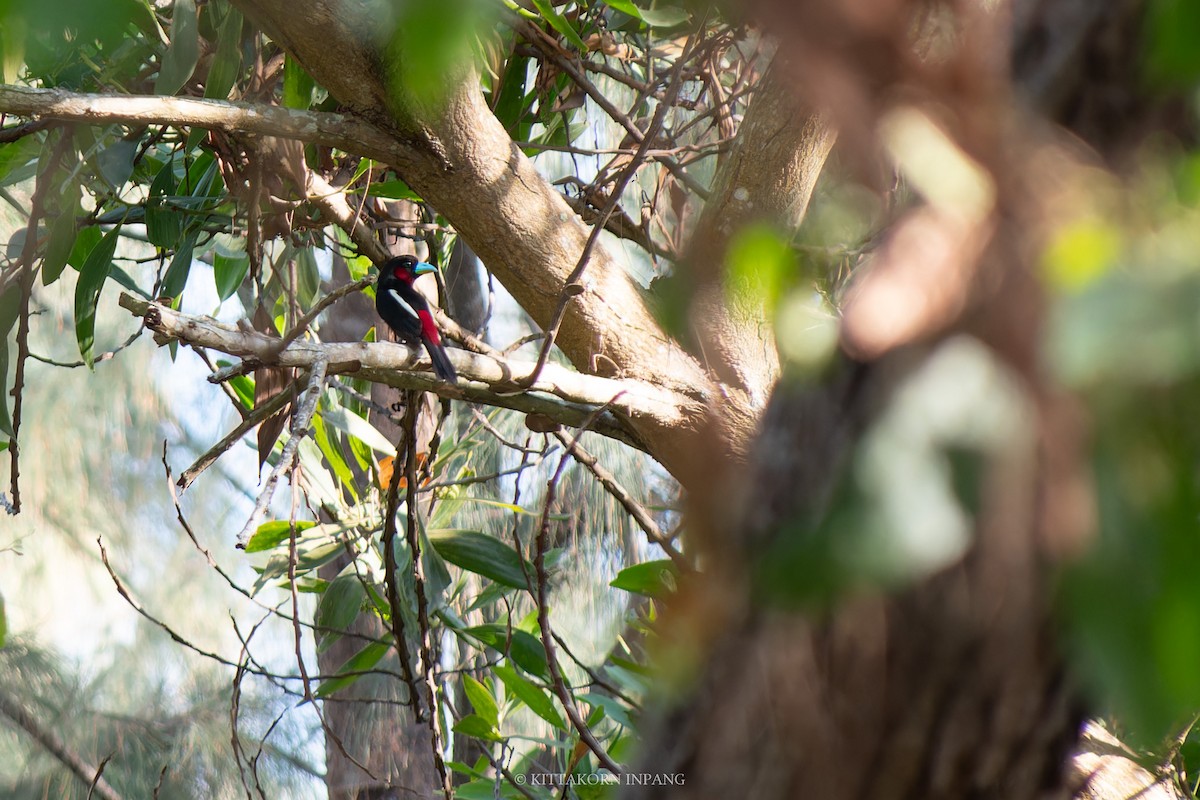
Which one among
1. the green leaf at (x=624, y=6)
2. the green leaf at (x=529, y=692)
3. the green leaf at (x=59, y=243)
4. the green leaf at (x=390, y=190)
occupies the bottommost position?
the green leaf at (x=529, y=692)

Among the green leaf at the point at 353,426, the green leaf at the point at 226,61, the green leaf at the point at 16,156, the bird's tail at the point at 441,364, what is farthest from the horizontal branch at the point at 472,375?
the green leaf at the point at 16,156

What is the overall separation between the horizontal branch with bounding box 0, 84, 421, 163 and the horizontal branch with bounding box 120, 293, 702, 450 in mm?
343

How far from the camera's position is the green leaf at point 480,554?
9.32 feet

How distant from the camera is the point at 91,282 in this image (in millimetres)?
2580

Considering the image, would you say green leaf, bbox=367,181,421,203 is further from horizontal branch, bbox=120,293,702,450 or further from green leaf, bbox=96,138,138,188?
horizontal branch, bbox=120,293,702,450

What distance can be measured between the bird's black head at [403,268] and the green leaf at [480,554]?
774 millimetres

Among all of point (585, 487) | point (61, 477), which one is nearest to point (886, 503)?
point (585, 487)

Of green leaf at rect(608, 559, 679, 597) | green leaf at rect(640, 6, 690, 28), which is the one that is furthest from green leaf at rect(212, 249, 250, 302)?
green leaf at rect(608, 559, 679, 597)

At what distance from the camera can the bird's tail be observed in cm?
191

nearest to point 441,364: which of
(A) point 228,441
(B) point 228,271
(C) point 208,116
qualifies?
(A) point 228,441

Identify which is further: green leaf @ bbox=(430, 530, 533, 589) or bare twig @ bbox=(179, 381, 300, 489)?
green leaf @ bbox=(430, 530, 533, 589)

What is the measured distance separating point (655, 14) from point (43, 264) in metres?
1.66

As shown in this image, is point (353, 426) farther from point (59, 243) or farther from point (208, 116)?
point (208, 116)

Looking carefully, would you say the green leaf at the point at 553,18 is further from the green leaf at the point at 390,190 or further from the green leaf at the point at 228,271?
the green leaf at the point at 228,271
